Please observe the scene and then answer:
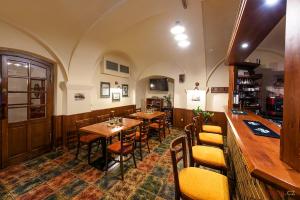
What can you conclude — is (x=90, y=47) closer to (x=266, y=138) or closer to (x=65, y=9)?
(x=65, y=9)

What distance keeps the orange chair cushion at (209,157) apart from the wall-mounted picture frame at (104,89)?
4074mm

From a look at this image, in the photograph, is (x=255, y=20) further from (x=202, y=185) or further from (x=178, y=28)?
(x=202, y=185)

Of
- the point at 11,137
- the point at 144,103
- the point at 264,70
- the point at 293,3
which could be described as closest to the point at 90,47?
the point at 11,137

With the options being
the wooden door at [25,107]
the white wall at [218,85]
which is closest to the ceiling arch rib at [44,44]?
the wooden door at [25,107]

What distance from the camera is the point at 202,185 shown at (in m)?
1.34

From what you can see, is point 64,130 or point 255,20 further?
point 64,130

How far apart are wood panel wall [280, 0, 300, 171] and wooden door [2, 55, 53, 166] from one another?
160 inches

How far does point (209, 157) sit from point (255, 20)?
6.08 ft

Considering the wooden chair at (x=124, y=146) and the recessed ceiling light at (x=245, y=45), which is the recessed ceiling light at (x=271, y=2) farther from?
the wooden chair at (x=124, y=146)

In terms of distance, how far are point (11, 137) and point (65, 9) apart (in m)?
2.72

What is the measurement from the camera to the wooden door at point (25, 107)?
9.25 ft

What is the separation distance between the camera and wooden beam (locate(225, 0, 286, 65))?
5.10 ft

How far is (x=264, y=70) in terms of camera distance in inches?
188

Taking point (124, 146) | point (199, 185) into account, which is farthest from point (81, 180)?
point (199, 185)
